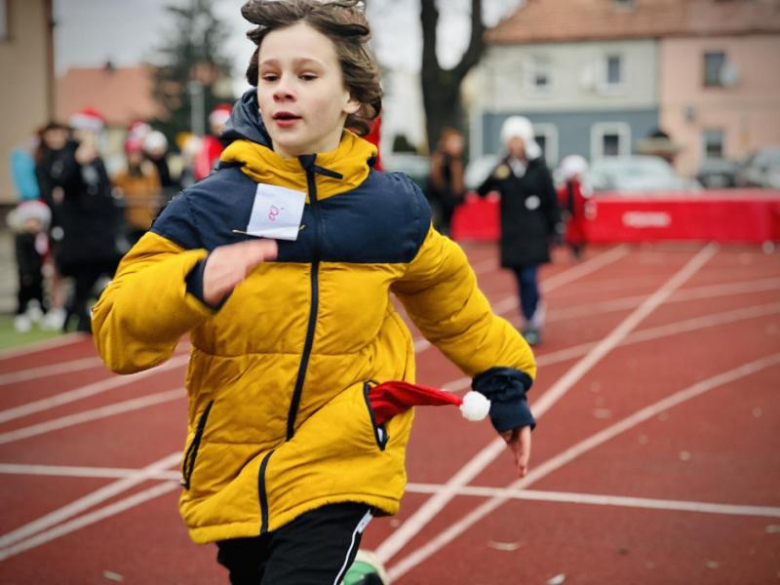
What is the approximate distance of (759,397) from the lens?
8.27 metres

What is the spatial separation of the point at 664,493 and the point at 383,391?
11.2ft

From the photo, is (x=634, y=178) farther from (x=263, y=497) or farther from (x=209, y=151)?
(x=263, y=497)

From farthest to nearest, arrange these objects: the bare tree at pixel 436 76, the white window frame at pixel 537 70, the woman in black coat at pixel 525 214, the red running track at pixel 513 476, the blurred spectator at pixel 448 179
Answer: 1. the white window frame at pixel 537 70
2. the bare tree at pixel 436 76
3. the blurred spectator at pixel 448 179
4. the woman in black coat at pixel 525 214
5. the red running track at pixel 513 476

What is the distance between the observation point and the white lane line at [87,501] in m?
5.36

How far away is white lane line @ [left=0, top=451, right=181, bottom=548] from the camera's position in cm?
536

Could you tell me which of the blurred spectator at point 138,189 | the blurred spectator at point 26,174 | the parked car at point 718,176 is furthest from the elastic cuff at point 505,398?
the parked car at point 718,176

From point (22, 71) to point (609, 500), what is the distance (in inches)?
695

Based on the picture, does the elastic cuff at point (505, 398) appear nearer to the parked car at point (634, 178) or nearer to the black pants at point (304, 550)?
the black pants at point (304, 550)

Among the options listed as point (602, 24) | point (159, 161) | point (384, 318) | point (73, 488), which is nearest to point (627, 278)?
point (159, 161)

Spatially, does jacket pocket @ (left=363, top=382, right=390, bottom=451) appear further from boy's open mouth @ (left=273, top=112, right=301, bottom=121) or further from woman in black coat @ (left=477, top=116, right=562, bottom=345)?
woman in black coat @ (left=477, top=116, right=562, bottom=345)

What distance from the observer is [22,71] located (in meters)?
21.0

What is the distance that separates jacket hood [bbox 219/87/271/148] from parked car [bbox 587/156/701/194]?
2439 centimetres

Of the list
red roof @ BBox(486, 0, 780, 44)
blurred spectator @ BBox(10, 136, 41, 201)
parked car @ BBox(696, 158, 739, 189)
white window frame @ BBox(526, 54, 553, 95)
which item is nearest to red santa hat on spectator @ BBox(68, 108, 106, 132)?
blurred spectator @ BBox(10, 136, 41, 201)

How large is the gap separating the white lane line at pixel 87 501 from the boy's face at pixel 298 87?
3.17m
